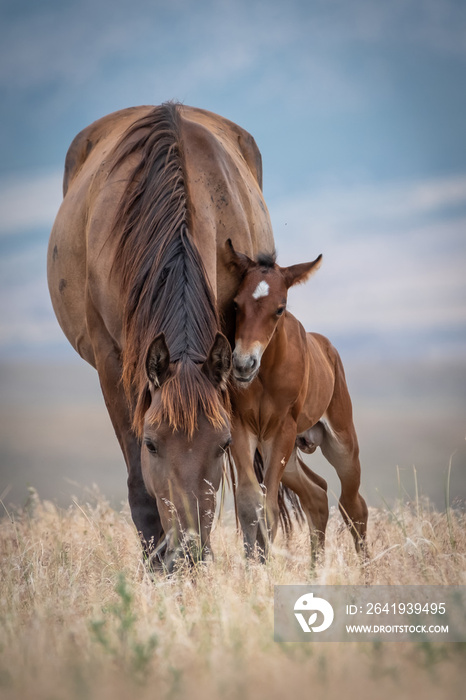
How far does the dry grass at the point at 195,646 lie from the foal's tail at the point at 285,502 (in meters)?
2.09

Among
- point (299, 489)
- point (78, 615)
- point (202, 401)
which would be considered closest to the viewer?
point (78, 615)

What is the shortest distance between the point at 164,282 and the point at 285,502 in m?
2.87

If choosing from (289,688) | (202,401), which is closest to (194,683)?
(289,688)

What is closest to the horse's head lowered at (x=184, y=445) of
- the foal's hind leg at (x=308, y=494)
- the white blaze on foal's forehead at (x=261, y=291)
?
the white blaze on foal's forehead at (x=261, y=291)

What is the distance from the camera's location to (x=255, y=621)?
301cm

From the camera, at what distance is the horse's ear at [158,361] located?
371cm

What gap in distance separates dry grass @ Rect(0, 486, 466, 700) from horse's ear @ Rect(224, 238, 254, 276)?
1966 mm

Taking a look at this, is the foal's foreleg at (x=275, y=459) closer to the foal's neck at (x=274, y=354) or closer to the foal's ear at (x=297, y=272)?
the foal's neck at (x=274, y=354)

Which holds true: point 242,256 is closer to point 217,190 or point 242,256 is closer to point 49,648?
point 217,190

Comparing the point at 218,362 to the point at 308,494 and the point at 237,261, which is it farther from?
the point at 308,494

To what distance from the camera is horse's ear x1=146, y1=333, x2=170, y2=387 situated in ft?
12.2

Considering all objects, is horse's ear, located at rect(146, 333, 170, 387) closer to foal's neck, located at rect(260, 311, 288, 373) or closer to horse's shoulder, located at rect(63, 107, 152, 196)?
foal's neck, located at rect(260, 311, 288, 373)

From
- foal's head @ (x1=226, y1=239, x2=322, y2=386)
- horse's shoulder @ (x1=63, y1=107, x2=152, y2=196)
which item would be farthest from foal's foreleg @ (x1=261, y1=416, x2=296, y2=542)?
horse's shoulder @ (x1=63, y1=107, x2=152, y2=196)

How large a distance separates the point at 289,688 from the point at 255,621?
0.56 m
